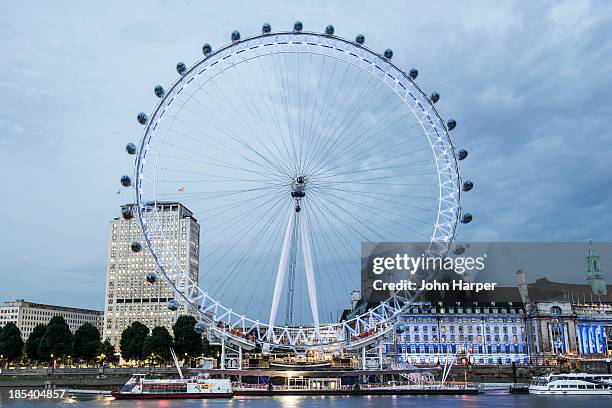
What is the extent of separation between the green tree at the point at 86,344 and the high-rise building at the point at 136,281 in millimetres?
71928

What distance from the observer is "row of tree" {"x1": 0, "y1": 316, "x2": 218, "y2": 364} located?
10481cm

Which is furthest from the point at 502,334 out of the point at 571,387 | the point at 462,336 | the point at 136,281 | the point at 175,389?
the point at 136,281

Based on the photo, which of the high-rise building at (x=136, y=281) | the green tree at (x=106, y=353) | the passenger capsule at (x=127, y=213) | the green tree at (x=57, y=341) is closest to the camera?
the passenger capsule at (x=127, y=213)

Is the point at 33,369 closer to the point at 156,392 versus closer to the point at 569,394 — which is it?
the point at 156,392

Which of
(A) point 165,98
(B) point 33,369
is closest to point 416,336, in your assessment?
(B) point 33,369

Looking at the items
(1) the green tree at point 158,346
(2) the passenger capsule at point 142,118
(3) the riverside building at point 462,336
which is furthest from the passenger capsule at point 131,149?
(3) the riverside building at point 462,336

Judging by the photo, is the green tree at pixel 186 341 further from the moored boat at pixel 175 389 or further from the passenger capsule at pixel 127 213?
the passenger capsule at pixel 127 213

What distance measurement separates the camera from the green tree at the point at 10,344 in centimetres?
10488

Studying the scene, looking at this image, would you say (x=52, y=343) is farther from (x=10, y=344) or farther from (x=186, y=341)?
(x=186, y=341)

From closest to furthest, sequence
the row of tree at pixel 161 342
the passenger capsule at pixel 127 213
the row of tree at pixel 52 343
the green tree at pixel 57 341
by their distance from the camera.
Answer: the passenger capsule at pixel 127 213
the green tree at pixel 57 341
the row of tree at pixel 52 343
the row of tree at pixel 161 342

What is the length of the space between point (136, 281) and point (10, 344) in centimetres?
8684

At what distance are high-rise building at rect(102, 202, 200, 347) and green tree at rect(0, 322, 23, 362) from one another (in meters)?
75.7

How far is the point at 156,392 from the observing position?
71.6m

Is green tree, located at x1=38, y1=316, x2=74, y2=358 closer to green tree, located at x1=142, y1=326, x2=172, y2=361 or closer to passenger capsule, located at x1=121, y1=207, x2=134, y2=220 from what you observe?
green tree, located at x1=142, y1=326, x2=172, y2=361
